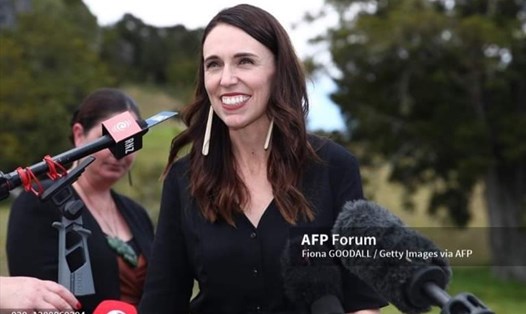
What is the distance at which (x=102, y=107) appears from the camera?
12.7 ft

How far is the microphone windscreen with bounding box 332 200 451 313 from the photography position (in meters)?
1.76

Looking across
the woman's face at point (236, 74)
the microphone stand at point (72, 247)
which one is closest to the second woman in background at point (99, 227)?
the microphone stand at point (72, 247)

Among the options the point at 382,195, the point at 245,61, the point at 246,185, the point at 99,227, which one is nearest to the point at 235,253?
the point at 246,185

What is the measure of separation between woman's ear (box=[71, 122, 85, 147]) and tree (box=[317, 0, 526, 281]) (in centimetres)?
1539

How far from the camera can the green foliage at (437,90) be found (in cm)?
1933

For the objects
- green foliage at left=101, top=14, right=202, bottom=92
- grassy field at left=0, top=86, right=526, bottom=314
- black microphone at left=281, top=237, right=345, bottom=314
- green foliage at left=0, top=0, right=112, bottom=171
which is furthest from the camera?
green foliage at left=101, top=14, right=202, bottom=92

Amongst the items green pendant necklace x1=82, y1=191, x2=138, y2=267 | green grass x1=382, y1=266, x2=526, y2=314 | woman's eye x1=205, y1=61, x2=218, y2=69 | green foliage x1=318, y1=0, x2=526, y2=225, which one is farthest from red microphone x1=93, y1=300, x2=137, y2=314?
green foliage x1=318, y1=0, x2=526, y2=225

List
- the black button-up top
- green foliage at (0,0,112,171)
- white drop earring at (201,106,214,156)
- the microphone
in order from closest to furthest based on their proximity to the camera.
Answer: the microphone → the black button-up top → white drop earring at (201,106,214,156) → green foliage at (0,0,112,171)

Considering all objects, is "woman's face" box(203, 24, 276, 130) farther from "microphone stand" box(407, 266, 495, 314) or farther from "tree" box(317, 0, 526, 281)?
"tree" box(317, 0, 526, 281)

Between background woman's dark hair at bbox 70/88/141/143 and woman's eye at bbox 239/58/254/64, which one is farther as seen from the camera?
background woman's dark hair at bbox 70/88/141/143

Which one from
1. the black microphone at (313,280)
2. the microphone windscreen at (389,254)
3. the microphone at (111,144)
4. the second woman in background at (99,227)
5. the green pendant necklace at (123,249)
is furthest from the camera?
the green pendant necklace at (123,249)

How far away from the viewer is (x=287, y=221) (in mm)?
2783

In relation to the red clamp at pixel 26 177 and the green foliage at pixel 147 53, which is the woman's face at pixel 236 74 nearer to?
the red clamp at pixel 26 177

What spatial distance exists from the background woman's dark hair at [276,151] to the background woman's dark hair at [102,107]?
1.02 metres
